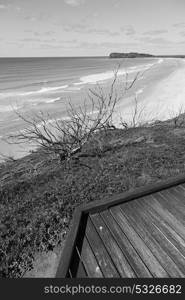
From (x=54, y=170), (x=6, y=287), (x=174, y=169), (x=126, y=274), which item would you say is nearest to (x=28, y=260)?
(x=6, y=287)

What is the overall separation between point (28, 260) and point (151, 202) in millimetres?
2202

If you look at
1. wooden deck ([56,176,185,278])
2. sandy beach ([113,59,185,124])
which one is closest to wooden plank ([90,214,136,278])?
wooden deck ([56,176,185,278])

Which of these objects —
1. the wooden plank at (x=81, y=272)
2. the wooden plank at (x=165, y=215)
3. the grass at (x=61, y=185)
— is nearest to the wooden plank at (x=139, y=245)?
the wooden plank at (x=165, y=215)

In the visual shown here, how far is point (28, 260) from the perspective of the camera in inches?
138

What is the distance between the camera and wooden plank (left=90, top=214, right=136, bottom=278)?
2.76 meters

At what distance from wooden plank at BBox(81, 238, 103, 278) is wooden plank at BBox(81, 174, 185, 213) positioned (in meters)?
0.73

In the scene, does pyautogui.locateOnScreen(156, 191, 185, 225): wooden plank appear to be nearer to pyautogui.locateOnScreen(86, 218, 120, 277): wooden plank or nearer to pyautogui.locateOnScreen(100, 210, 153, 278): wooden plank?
pyautogui.locateOnScreen(100, 210, 153, 278): wooden plank

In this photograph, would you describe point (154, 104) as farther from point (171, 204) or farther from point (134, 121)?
point (171, 204)

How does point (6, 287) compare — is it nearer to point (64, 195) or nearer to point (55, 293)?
point (55, 293)

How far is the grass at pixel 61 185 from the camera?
3766mm

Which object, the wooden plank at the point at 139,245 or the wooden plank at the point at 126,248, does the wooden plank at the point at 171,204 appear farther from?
Result: the wooden plank at the point at 126,248

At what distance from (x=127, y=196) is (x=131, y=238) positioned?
91 cm

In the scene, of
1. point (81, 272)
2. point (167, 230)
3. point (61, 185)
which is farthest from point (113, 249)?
point (61, 185)

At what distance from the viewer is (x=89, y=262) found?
290 centimetres
